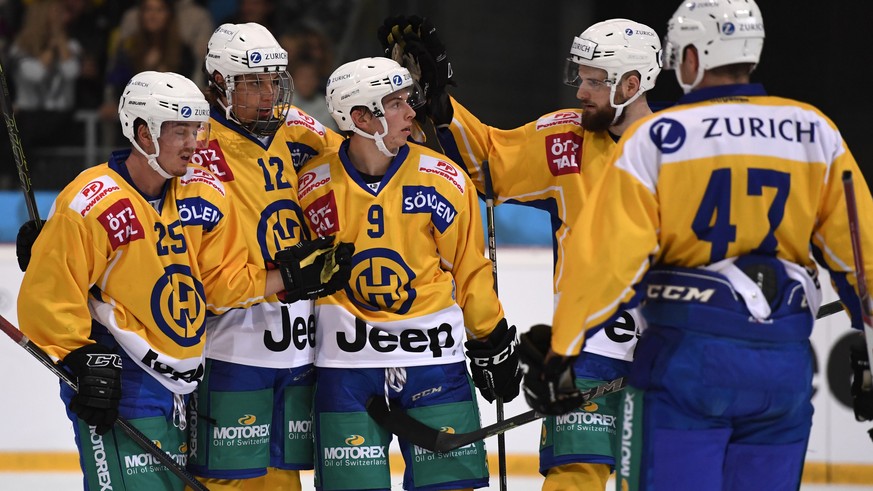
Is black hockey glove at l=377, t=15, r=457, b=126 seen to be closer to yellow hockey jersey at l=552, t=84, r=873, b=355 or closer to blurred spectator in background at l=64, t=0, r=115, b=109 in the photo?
yellow hockey jersey at l=552, t=84, r=873, b=355

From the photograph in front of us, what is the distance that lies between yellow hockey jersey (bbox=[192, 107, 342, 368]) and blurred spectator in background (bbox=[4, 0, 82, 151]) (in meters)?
2.94

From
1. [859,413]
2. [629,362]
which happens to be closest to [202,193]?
[629,362]

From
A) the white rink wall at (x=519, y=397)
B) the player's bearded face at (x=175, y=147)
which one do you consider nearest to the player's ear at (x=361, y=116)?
the player's bearded face at (x=175, y=147)

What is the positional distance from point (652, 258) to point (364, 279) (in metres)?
1.00

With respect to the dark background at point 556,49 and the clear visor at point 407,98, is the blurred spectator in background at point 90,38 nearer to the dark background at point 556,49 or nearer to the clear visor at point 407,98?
the dark background at point 556,49

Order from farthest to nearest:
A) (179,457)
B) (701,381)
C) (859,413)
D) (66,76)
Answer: (66,76) < (179,457) < (859,413) < (701,381)

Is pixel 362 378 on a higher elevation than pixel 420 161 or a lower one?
lower

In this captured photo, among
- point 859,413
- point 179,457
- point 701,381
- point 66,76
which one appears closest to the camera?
point 701,381

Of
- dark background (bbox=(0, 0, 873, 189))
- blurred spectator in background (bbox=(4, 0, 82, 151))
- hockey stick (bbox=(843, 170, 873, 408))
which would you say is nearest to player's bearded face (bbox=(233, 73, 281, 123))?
hockey stick (bbox=(843, 170, 873, 408))

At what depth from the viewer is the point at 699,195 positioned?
Result: 2307mm

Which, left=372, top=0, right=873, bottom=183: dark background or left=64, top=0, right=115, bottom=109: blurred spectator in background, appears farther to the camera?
left=64, top=0, right=115, bottom=109: blurred spectator in background

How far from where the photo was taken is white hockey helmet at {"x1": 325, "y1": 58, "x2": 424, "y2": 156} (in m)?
3.15

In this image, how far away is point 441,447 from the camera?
3.11 metres

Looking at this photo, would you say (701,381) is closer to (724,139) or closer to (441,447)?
(724,139)
